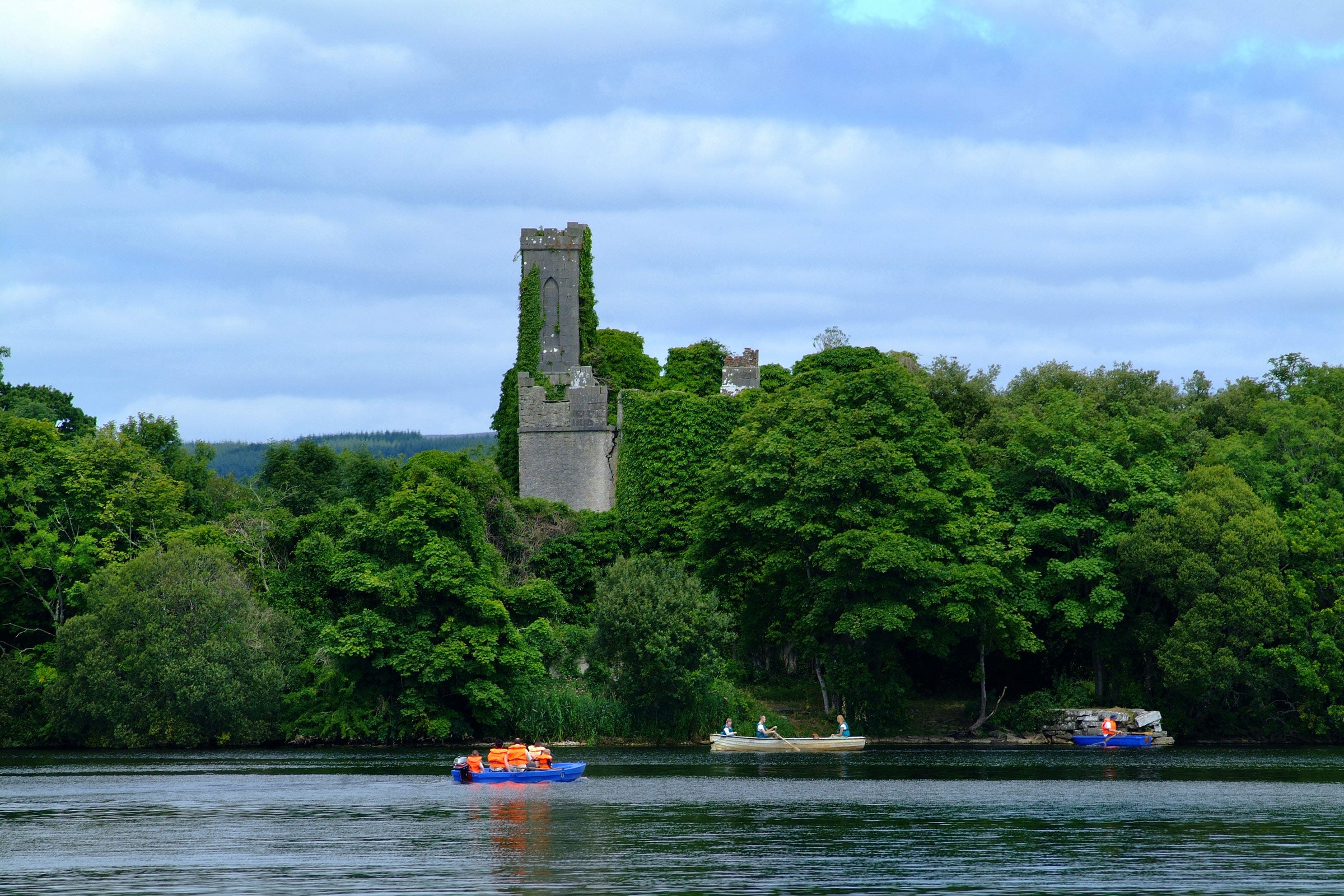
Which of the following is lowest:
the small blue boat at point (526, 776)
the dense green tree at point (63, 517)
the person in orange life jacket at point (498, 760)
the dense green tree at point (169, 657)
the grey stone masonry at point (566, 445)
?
the small blue boat at point (526, 776)

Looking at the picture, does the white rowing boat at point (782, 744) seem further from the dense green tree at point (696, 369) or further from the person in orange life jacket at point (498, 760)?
the dense green tree at point (696, 369)

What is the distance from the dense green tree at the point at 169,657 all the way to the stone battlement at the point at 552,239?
23134mm

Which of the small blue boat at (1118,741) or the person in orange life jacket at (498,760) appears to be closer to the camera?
the person in orange life jacket at (498,760)

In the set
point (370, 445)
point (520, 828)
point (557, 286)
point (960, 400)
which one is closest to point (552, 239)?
point (557, 286)

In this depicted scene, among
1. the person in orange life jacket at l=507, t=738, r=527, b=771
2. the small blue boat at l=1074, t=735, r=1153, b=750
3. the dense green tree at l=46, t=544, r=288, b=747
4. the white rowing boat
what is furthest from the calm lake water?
the small blue boat at l=1074, t=735, r=1153, b=750

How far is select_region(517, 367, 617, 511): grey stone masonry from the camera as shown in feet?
223

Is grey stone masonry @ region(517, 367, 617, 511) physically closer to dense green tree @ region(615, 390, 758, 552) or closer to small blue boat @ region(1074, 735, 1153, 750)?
dense green tree @ region(615, 390, 758, 552)

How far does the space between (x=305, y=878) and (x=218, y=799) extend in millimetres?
13902

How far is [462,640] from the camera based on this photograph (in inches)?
2133

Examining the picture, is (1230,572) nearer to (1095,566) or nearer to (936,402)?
(1095,566)

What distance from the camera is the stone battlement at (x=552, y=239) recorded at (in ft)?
238

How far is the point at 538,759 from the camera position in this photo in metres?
43.6

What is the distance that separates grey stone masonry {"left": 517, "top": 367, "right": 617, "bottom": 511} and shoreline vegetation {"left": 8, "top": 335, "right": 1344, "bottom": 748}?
2.60m

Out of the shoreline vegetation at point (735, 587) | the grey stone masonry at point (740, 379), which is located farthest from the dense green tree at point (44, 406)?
the grey stone masonry at point (740, 379)
